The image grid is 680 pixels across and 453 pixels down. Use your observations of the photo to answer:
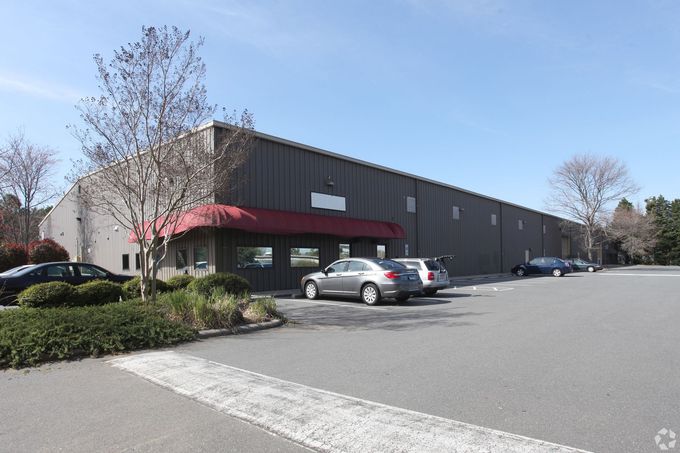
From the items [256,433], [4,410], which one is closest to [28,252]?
[4,410]

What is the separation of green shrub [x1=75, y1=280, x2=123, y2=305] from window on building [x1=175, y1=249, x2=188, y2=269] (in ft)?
23.2

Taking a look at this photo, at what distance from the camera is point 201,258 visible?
2034 cm

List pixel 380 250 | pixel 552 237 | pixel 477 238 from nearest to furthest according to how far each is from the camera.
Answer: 1. pixel 380 250
2. pixel 477 238
3. pixel 552 237

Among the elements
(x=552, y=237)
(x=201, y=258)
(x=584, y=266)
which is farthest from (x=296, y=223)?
(x=552, y=237)

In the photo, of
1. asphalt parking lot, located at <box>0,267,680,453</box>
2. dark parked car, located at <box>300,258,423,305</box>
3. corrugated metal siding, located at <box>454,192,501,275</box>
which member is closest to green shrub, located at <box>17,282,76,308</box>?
asphalt parking lot, located at <box>0,267,680,453</box>

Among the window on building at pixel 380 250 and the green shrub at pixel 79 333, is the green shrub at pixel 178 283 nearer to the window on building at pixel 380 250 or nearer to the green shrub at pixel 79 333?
the green shrub at pixel 79 333

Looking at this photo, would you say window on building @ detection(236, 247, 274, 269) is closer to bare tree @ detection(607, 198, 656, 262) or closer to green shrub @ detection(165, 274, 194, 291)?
green shrub @ detection(165, 274, 194, 291)

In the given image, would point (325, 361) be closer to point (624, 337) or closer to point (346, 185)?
point (624, 337)

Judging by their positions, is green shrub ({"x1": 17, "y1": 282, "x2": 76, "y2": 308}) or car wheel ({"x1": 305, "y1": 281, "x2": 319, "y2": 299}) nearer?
green shrub ({"x1": 17, "y1": 282, "x2": 76, "y2": 308})

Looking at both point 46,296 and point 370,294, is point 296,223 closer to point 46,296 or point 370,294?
point 370,294

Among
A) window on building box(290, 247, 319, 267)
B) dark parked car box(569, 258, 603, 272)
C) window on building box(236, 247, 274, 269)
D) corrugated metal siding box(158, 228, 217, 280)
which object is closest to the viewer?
corrugated metal siding box(158, 228, 217, 280)

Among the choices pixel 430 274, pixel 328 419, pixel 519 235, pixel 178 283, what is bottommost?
pixel 328 419

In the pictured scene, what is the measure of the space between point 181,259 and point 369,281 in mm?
9825

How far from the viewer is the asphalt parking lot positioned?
179 inches
